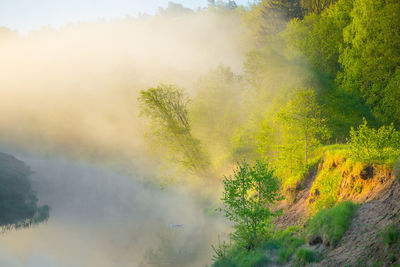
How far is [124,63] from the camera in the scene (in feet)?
497

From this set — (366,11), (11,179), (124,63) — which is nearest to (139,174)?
(11,179)

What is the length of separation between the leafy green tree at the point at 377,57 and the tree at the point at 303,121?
5035 mm

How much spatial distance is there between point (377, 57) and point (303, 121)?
27.3 feet

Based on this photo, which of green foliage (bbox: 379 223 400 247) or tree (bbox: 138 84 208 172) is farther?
tree (bbox: 138 84 208 172)

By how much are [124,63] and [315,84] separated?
138 m

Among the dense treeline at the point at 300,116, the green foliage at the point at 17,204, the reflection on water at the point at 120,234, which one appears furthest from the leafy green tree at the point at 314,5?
the green foliage at the point at 17,204

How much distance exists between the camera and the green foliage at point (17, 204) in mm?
42906

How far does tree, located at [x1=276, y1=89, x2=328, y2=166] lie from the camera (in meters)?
22.0

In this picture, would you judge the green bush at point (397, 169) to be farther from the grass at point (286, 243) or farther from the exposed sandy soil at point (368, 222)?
the grass at point (286, 243)

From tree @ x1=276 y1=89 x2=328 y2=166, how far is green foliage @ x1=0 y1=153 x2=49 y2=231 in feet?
132

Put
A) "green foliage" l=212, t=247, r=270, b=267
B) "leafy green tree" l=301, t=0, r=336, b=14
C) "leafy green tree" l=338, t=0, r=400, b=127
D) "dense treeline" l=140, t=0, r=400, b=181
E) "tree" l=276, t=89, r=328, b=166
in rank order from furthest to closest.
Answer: "leafy green tree" l=301, t=0, r=336, b=14 < "dense treeline" l=140, t=0, r=400, b=181 < "tree" l=276, t=89, r=328, b=166 < "leafy green tree" l=338, t=0, r=400, b=127 < "green foliage" l=212, t=247, r=270, b=267

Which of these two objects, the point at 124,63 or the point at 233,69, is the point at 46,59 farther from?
the point at 233,69

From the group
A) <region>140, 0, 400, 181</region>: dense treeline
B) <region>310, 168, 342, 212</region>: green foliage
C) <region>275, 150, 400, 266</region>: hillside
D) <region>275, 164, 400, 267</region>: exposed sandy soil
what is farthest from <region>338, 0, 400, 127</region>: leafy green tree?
<region>275, 164, 400, 267</region>: exposed sandy soil

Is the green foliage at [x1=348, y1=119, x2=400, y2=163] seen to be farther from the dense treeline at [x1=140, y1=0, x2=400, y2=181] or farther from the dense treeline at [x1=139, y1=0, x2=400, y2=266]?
the dense treeline at [x1=140, y1=0, x2=400, y2=181]
